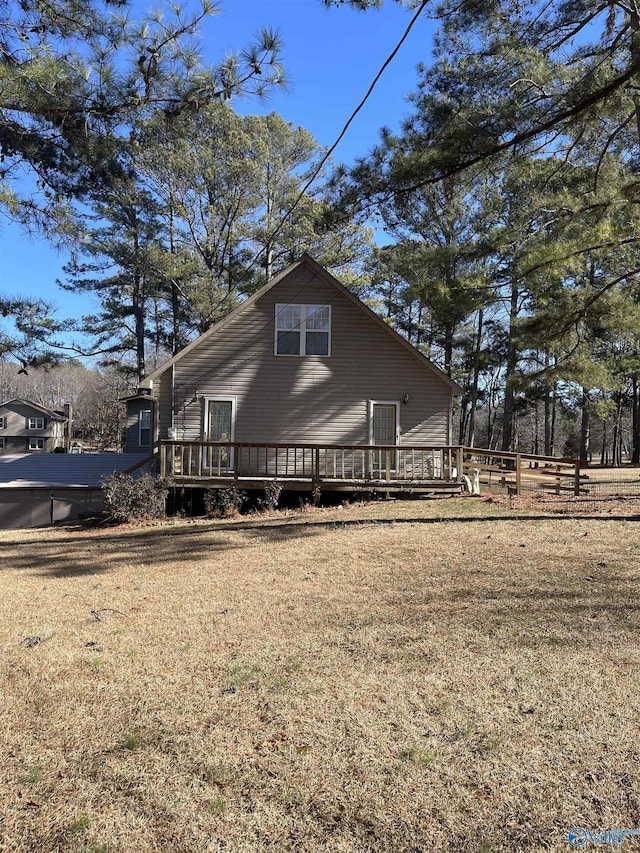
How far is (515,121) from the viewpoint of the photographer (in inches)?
291

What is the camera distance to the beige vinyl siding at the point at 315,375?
1404 centimetres

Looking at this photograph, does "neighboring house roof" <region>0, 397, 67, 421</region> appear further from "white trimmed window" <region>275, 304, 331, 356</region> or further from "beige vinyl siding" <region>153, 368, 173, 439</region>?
"white trimmed window" <region>275, 304, 331, 356</region>

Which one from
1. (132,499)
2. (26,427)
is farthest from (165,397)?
(26,427)

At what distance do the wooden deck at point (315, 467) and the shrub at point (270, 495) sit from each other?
22 cm

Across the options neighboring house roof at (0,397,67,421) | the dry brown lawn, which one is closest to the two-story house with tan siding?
the dry brown lawn

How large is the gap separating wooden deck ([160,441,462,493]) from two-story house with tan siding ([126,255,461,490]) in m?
0.08

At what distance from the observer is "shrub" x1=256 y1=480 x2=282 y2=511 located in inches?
473

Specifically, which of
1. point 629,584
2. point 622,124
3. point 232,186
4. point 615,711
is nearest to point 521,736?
point 615,711

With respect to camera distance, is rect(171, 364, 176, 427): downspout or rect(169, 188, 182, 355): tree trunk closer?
rect(171, 364, 176, 427): downspout

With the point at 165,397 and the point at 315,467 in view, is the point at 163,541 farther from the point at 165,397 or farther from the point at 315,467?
the point at 165,397

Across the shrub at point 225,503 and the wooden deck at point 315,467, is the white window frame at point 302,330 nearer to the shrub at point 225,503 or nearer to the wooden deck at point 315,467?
the wooden deck at point 315,467

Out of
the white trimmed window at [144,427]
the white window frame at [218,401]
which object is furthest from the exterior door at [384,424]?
the white trimmed window at [144,427]

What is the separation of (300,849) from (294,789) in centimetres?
35

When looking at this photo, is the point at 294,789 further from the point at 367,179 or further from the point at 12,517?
the point at 12,517
